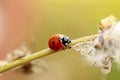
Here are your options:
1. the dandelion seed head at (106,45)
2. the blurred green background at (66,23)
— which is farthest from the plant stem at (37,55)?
the blurred green background at (66,23)

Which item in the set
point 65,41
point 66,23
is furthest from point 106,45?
point 66,23

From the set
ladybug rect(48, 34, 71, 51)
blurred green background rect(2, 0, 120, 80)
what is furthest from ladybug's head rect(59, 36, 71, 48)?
blurred green background rect(2, 0, 120, 80)

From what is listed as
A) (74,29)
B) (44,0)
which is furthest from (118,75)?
(44,0)

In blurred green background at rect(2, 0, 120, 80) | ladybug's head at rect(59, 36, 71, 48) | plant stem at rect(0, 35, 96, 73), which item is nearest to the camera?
plant stem at rect(0, 35, 96, 73)

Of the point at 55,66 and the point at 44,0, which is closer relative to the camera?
the point at 55,66

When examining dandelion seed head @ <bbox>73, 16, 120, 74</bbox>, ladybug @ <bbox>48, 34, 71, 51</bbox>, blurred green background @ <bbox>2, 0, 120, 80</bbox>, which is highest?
blurred green background @ <bbox>2, 0, 120, 80</bbox>

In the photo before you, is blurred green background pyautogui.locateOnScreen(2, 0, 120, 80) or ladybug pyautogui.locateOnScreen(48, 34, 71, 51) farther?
blurred green background pyautogui.locateOnScreen(2, 0, 120, 80)

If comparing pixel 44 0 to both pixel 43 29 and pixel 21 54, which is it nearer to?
pixel 43 29

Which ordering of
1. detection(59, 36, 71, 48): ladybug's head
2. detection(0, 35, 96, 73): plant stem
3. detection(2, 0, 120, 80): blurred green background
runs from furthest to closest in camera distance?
detection(2, 0, 120, 80): blurred green background, detection(59, 36, 71, 48): ladybug's head, detection(0, 35, 96, 73): plant stem

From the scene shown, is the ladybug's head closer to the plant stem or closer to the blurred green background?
the plant stem
